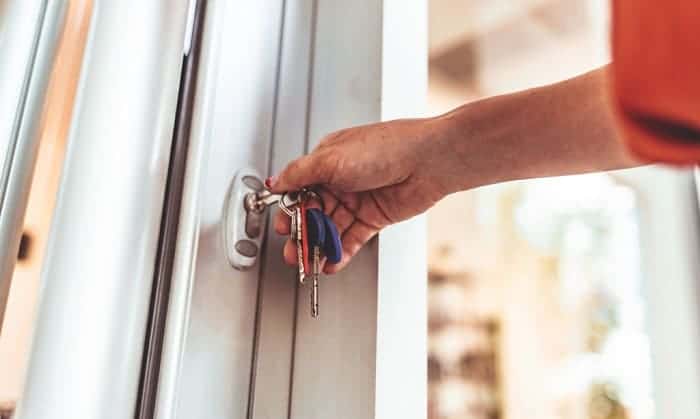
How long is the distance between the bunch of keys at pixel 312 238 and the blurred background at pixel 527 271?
51.8 inches

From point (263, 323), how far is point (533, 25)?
60.1 inches

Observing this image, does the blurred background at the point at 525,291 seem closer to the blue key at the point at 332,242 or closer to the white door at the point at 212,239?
the white door at the point at 212,239

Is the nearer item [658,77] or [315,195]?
[658,77]

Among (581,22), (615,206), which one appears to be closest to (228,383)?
(581,22)

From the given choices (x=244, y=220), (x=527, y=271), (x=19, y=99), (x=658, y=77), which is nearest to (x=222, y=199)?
(x=244, y=220)

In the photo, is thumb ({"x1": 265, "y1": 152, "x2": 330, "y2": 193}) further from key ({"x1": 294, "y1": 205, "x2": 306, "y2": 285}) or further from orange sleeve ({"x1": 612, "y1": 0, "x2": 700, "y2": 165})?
orange sleeve ({"x1": 612, "y1": 0, "x2": 700, "y2": 165})

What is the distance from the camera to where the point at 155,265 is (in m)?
0.43

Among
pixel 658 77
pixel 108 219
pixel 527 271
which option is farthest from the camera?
pixel 527 271

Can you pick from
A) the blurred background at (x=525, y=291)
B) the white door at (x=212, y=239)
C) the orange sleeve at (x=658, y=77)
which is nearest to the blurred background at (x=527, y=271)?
the blurred background at (x=525, y=291)

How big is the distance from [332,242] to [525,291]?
7.87 feet

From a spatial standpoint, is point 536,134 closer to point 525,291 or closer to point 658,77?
point 658,77

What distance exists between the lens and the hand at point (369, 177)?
0.45 metres

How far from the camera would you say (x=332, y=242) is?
444 millimetres

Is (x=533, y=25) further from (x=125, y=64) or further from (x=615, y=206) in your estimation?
(x=125, y=64)
